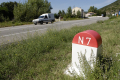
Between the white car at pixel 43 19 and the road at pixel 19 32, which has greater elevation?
the white car at pixel 43 19

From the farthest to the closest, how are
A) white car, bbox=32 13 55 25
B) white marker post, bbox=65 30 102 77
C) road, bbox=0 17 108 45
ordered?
white car, bbox=32 13 55 25 → road, bbox=0 17 108 45 → white marker post, bbox=65 30 102 77

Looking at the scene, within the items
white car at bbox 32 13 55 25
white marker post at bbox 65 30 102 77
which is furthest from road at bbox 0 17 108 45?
white car at bbox 32 13 55 25

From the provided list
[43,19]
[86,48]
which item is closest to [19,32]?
[86,48]

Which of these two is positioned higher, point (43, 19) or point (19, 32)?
point (43, 19)

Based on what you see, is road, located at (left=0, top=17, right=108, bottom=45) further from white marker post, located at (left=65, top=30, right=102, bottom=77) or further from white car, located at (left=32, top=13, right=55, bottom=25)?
white car, located at (left=32, top=13, right=55, bottom=25)

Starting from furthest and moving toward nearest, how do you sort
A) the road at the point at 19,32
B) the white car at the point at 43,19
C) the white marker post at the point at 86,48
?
the white car at the point at 43,19 < the road at the point at 19,32 < the white marker post at the point at 86,48

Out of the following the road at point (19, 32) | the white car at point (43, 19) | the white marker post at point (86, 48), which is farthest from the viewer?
the white car at point (43, 19)

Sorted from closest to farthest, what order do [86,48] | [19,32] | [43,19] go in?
[86,48]
[19,32]
[43,19]

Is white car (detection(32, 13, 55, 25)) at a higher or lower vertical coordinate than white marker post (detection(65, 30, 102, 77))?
higher

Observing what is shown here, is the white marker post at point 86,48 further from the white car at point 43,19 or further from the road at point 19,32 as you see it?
the white car at point 43,19

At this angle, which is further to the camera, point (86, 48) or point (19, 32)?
point (19, 32)

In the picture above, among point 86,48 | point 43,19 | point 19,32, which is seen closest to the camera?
point 86,48

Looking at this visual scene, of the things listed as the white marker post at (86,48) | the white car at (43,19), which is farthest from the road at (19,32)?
the white car at (43,19)

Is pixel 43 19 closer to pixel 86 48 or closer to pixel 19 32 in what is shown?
pixel 19 32
